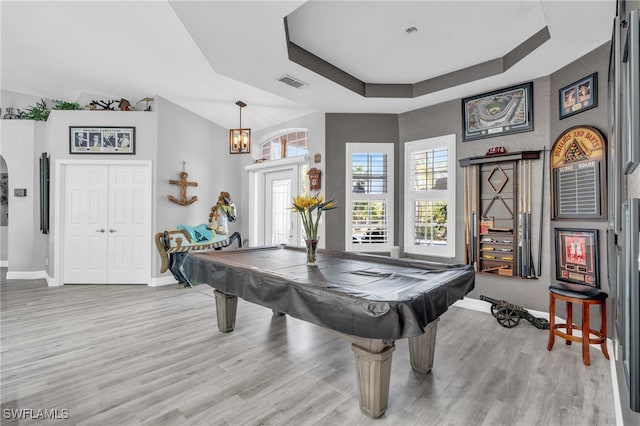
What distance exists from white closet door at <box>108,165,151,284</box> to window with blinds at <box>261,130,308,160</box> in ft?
6.98

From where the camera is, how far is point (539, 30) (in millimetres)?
2803

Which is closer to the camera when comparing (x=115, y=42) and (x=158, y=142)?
(x=115, y=42)

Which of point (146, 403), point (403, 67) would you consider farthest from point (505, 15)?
point (146, 403)

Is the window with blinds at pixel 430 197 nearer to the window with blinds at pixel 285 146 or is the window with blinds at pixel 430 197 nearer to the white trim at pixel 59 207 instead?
the window with blinds at pixel 285 146

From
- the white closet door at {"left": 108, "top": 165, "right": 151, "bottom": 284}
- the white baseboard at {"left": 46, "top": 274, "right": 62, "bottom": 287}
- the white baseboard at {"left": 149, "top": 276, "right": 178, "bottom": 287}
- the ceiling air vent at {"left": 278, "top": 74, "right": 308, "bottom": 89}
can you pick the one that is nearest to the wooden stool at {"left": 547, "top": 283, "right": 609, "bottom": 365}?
the ceiling air vent at {"left": 278, "top": 74, "right": 308, "bottom": 89}

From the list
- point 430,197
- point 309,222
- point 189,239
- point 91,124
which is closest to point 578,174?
point 430,197

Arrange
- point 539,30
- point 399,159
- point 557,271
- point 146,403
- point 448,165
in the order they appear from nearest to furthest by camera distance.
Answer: point 146,403, point 539,30, point 557,271, point 448,165, point 399,159

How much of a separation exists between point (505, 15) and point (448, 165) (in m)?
1.89

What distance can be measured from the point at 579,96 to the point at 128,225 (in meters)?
6.14

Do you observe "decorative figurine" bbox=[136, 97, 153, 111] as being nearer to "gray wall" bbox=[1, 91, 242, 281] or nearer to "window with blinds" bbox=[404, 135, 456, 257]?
"gray wall" bbox=[1, 91, 242, 281]

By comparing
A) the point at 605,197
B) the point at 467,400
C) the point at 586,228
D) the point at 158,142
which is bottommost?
the point at 467,400

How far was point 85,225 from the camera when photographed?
5.02m

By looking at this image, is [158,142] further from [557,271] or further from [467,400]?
[557,271]

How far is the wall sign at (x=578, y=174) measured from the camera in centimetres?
277
